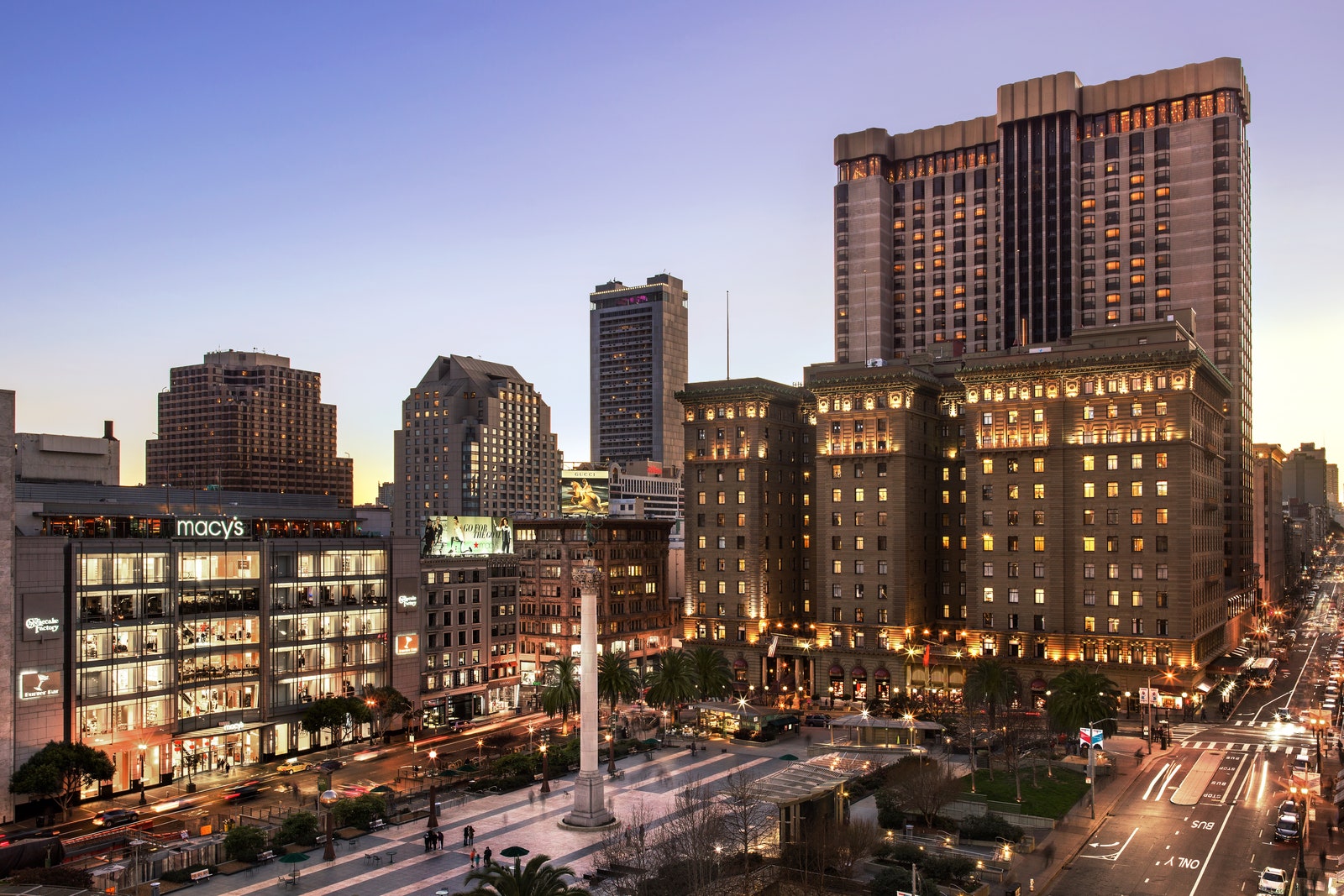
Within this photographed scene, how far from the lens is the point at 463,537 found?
13775cm

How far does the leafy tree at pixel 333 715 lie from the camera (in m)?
102

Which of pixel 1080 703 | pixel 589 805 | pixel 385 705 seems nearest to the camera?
pixel 589 805

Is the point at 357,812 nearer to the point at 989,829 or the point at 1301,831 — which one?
the point at 989,829

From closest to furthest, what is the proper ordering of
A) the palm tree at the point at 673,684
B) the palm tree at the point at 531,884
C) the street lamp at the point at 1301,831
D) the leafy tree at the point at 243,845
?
the palm tree at the point at 531,884
the street lamp at the point at 1301,831
the leafy tree at the point at 243,845
the palm tree at the point at 673,684

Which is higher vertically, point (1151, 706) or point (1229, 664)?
point (1229, 664)

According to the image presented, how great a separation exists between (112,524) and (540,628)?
222 feet

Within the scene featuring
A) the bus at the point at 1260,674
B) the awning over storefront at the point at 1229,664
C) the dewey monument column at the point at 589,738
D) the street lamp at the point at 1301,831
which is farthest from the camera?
the bus at the point at 1260,674

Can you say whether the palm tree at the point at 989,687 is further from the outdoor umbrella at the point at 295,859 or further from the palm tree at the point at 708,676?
the outdoor umbrella at the point at 295,859

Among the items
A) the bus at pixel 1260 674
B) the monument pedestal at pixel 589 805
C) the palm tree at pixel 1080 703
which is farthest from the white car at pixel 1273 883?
the bus at pixel 1260 674

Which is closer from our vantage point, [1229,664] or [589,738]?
[589,738]

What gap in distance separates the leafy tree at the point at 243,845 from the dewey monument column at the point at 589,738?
2031 centimetres

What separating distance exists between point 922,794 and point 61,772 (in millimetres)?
62025

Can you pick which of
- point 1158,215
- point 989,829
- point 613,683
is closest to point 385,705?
point 613,683

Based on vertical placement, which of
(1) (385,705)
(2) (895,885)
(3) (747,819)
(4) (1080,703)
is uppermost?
(4) (1080,703)
